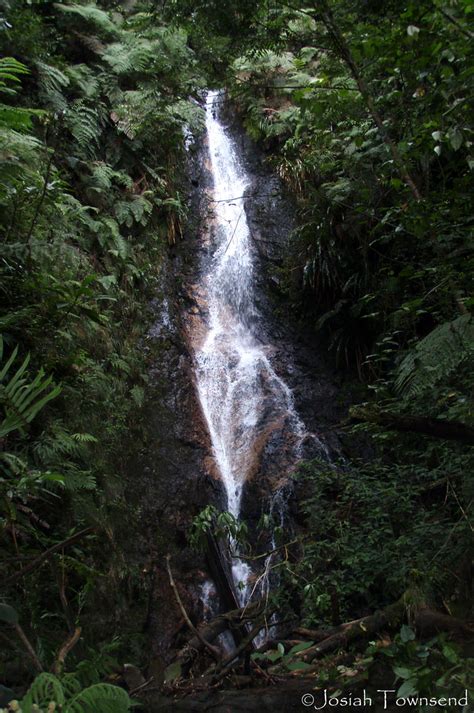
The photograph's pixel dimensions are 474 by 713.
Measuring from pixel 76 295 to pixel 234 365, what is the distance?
491cm

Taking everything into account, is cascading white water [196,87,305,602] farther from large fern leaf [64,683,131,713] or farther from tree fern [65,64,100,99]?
large fern leaf [64,683,131,713]

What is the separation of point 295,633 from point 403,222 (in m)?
2.62

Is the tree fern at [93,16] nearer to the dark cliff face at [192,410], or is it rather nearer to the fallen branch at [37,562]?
the dark cliff face at [192,410]

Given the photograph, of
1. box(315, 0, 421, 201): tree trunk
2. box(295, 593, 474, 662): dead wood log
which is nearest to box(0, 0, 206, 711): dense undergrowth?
box(295, 593, 474, 662): dead wood log

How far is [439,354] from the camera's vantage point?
8.82 feet

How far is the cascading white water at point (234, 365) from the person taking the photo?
7.08m

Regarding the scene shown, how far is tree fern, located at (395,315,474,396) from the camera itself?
2.62m

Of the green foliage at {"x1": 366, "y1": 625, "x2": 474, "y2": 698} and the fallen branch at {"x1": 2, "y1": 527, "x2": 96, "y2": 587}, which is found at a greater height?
the fallen branch at {"x1": 2, "y1": 527, "x2": 96, "y2": 587}

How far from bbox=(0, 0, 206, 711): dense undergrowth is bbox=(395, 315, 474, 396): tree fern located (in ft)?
6.29

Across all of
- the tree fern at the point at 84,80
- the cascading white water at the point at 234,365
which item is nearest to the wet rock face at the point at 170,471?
the cascading white water at the point at 234,365

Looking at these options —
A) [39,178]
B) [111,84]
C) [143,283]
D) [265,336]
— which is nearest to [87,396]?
[39,178]

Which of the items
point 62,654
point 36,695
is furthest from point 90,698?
point 62,654

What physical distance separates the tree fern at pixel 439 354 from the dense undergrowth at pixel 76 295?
1.92m

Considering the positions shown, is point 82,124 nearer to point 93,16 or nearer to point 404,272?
point 93,16
